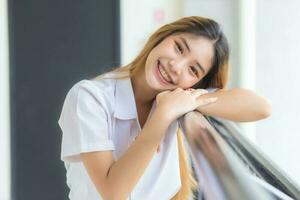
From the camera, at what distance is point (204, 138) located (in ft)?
1.45

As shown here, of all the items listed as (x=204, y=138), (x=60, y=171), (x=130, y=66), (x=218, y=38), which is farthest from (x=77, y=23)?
(x=204, y=138)

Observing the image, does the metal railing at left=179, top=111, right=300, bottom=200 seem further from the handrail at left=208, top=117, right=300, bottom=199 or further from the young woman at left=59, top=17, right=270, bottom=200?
the young woman at left=59, top=17, right=270, bottom=200

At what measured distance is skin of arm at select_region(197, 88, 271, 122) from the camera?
76cm

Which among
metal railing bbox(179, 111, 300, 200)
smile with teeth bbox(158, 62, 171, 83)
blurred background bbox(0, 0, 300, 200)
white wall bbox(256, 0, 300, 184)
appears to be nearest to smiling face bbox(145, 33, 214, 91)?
smile with teeth bbox(158, 62, 171, 83)

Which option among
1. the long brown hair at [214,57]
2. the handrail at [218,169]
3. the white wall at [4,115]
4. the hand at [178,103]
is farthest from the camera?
the white wall at [4,115]

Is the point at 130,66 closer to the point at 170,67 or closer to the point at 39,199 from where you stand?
the point at 170,67

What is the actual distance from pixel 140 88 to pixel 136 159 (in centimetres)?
31

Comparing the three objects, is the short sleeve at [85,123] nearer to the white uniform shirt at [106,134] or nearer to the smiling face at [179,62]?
the white uniform shirt at [106,134]

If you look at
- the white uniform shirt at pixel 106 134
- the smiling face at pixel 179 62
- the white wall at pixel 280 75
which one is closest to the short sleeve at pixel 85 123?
the white uniform shirt at pixel 106 134

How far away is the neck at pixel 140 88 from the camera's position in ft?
3.23

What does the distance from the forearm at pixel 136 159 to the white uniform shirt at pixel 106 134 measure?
2.0 inches

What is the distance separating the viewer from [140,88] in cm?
100

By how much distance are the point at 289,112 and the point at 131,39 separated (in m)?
0.78

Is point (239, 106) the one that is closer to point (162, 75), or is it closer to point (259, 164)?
point (162, 75)
